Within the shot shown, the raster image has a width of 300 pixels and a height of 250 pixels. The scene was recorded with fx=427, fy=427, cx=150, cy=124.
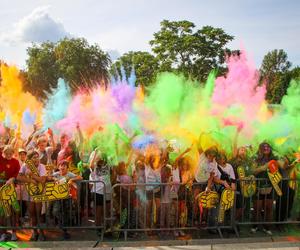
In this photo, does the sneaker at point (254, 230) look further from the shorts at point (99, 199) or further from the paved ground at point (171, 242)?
the shorts at point (99, 199)

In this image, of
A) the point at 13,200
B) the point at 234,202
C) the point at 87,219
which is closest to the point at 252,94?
the point at 234,202

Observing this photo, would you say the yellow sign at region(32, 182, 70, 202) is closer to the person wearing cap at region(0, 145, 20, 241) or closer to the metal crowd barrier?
the metal crowd barrier

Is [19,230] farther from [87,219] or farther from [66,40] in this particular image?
[66,40]

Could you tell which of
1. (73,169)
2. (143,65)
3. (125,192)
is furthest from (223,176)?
(143,65)

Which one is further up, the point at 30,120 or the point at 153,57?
the point at 153,57

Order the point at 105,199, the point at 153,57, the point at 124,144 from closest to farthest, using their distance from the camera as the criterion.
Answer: the point at 105,199 < the point at 124,144 < the point at 153,57

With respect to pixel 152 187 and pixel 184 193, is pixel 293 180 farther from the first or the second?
pixel 152 187

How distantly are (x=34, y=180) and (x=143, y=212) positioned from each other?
180 cm

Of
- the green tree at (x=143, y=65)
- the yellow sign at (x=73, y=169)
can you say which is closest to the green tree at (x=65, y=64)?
the green tree at (x=143, y=65)

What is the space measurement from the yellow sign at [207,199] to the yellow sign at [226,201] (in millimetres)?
112

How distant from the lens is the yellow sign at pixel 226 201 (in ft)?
22.0

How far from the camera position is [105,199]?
265 inches

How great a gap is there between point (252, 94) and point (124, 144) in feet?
9.59

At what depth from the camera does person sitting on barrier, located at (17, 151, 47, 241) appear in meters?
6.69
